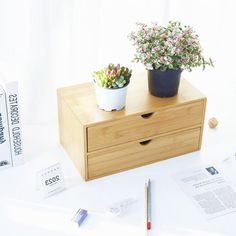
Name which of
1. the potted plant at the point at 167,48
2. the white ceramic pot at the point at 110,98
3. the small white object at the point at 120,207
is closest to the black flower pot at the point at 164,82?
the potted plant at the point at 167,48

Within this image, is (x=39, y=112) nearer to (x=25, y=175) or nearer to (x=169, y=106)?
(x=25, y=175)

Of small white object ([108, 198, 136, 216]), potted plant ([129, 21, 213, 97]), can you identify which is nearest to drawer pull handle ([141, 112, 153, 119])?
potted plant ([129, 21, 213, 97])

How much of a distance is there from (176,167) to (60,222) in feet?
1.35

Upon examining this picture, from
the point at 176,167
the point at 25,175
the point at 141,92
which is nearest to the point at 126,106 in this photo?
the point at 141,92

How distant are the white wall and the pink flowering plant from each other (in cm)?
24

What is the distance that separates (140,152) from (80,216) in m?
0.30

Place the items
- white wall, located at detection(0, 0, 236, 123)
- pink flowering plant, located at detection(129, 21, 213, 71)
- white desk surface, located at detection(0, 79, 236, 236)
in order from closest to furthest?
white desk surface, located at detection(0, 79, 236, 236), pink flowering plant, located at detection(129, 21, 213, 71), white wall, located at detection(0, 0, 236, 123)

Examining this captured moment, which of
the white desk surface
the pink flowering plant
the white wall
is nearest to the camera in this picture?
the white desk surface

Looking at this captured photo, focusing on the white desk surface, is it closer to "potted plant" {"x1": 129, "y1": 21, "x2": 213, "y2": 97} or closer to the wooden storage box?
the wooden storage box

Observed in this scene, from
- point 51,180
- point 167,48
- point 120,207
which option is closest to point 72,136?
point 51,180

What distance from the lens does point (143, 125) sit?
1.43m

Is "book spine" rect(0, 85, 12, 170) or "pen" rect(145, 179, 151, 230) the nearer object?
"pen" rect(145, 179, 151, 230)

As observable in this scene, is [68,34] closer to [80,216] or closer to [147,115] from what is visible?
[147,115]

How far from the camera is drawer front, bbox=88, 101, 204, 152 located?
1.38m
